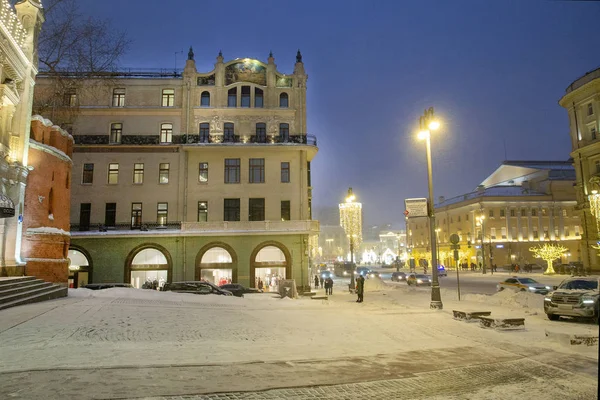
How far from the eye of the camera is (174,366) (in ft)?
25.9

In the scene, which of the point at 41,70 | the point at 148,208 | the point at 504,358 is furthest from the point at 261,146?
the point at 504,358

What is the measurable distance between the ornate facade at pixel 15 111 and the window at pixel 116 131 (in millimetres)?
18018

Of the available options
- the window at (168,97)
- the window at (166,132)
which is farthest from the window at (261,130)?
the window at (168,97)

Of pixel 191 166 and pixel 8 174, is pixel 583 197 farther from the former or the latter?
pixel 8 174

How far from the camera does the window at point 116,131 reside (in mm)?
37938

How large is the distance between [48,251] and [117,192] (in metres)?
18.5

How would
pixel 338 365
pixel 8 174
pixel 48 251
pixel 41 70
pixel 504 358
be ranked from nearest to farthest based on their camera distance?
pixel 338 365, pixel 504 358, pixel 8 174, pixel 48 251, pixel 41 70

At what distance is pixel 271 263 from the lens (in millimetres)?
36156

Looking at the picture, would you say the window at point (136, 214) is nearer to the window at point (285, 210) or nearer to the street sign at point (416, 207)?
the window at point (285, 210)

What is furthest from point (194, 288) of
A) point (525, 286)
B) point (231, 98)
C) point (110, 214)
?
point (231, 98)

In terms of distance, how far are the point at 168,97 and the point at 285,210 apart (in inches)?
586

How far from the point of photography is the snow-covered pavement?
22.4ft

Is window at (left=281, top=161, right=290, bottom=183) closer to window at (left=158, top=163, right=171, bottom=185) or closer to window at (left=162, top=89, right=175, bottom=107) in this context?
window at (left=158, top=163, right=171, bottom=185)

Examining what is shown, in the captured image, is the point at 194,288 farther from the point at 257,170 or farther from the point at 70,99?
the point at 70,99
